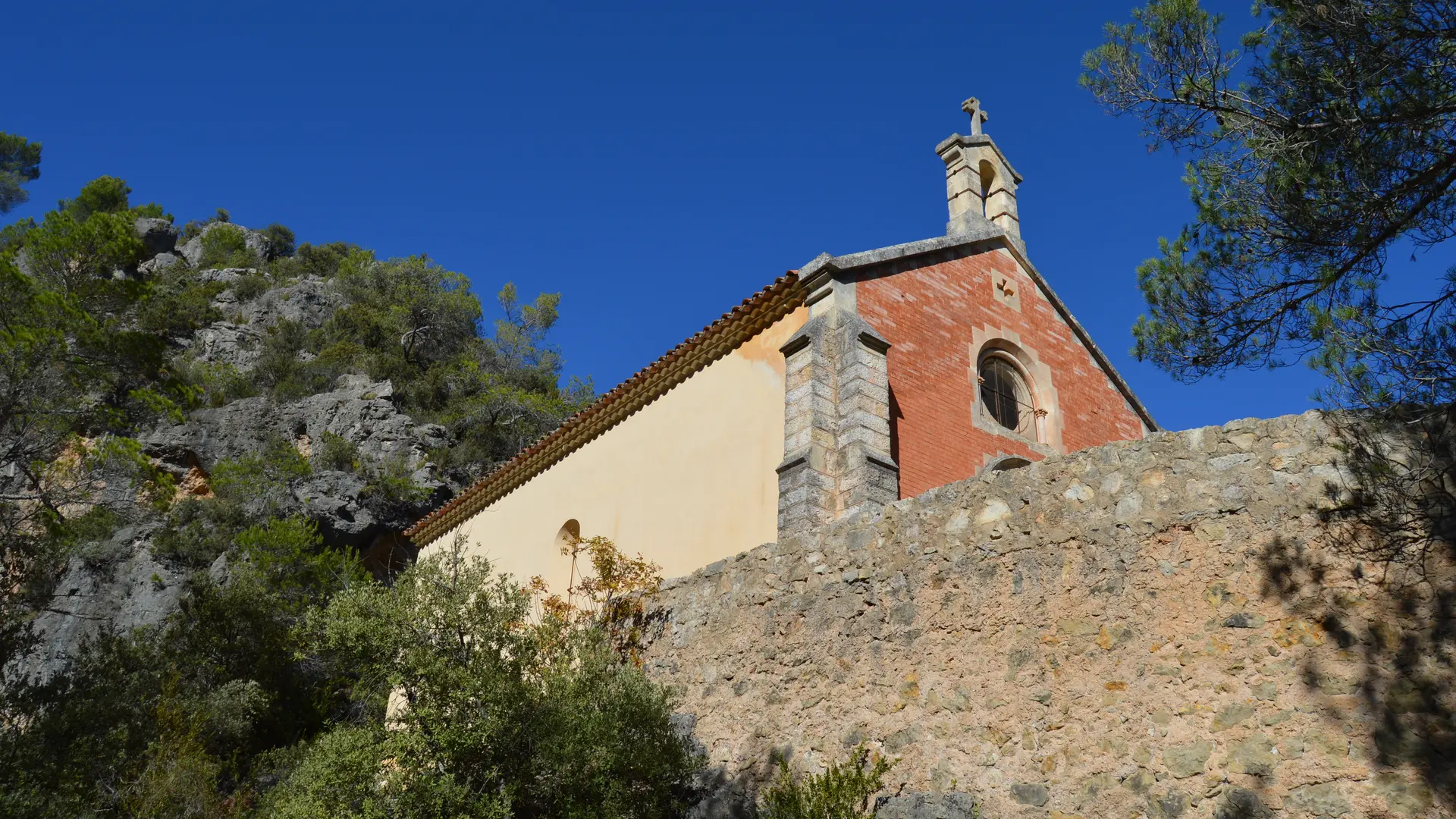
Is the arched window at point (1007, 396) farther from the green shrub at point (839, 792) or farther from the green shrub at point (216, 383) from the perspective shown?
the green shrub at point (216, 383)

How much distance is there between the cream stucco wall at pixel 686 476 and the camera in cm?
1151

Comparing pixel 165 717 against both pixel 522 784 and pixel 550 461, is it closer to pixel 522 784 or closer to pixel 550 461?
pixel 550 461

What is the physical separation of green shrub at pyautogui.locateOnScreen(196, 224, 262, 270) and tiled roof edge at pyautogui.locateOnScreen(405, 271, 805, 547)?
30508 millimetres

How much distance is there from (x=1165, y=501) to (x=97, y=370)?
1566 centimetres

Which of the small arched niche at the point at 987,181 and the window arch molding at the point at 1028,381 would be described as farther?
the small arched niche at the point at 987,181

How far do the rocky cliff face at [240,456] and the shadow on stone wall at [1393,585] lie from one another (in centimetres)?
1597

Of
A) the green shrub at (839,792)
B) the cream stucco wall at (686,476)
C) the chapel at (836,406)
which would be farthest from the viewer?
the cream stucco wall at (686,476)

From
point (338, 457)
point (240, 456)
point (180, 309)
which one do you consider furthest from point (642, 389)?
point (180, 309)

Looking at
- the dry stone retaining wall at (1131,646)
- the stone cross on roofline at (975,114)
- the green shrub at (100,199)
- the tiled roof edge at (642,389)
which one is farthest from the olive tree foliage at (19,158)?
the dry stone retaining wall at (1131,646)

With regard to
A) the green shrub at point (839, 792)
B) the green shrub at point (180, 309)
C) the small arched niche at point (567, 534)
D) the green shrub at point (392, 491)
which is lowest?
the green shrub at point (839, 792)

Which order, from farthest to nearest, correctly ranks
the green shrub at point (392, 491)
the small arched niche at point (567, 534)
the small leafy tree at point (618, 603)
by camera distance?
1. the green shrub at point (392, 491)
2. the small arched niche at point (567, 534)
3. the small leafy tree at point (618, 603)

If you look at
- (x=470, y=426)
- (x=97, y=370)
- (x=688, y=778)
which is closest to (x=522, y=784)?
(x=688, y=778)

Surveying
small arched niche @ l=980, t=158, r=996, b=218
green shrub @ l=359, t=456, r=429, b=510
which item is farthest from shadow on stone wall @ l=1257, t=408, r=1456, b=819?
green shrub @ l=359, t=456, r=429, b=510

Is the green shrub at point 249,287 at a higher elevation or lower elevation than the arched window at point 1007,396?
higher
